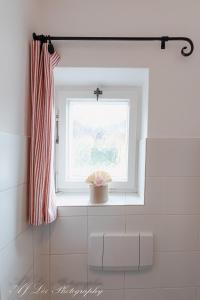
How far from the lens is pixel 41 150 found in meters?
1.17

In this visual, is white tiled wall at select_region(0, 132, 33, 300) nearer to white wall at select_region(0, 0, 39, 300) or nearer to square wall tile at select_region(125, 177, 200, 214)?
white wall at select_region(0, 0, 39, 300)

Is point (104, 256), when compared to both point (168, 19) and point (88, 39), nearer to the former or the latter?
point (88, 39)

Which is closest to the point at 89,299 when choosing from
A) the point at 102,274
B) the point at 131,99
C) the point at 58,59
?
the point at 102,274

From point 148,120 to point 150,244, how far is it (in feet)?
2.44

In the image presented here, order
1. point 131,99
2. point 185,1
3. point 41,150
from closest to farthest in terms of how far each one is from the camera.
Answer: point 41,150 < point 185,1 < point 131,99

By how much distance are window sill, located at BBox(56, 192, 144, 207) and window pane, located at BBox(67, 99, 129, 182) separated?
4.8 inches

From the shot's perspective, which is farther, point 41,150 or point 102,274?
point 102,274

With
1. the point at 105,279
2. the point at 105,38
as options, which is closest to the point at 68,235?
the point at 105,279

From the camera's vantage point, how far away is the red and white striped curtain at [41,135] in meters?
1.15

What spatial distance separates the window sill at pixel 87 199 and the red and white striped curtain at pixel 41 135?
0.18m

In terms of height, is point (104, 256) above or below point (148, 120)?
below

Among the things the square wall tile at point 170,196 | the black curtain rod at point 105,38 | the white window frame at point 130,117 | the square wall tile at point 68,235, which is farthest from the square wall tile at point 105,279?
the black curtain rod at point 105,38

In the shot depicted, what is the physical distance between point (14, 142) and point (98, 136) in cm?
70

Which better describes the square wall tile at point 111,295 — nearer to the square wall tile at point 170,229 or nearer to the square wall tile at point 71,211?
the square wall tile at point 170,229
